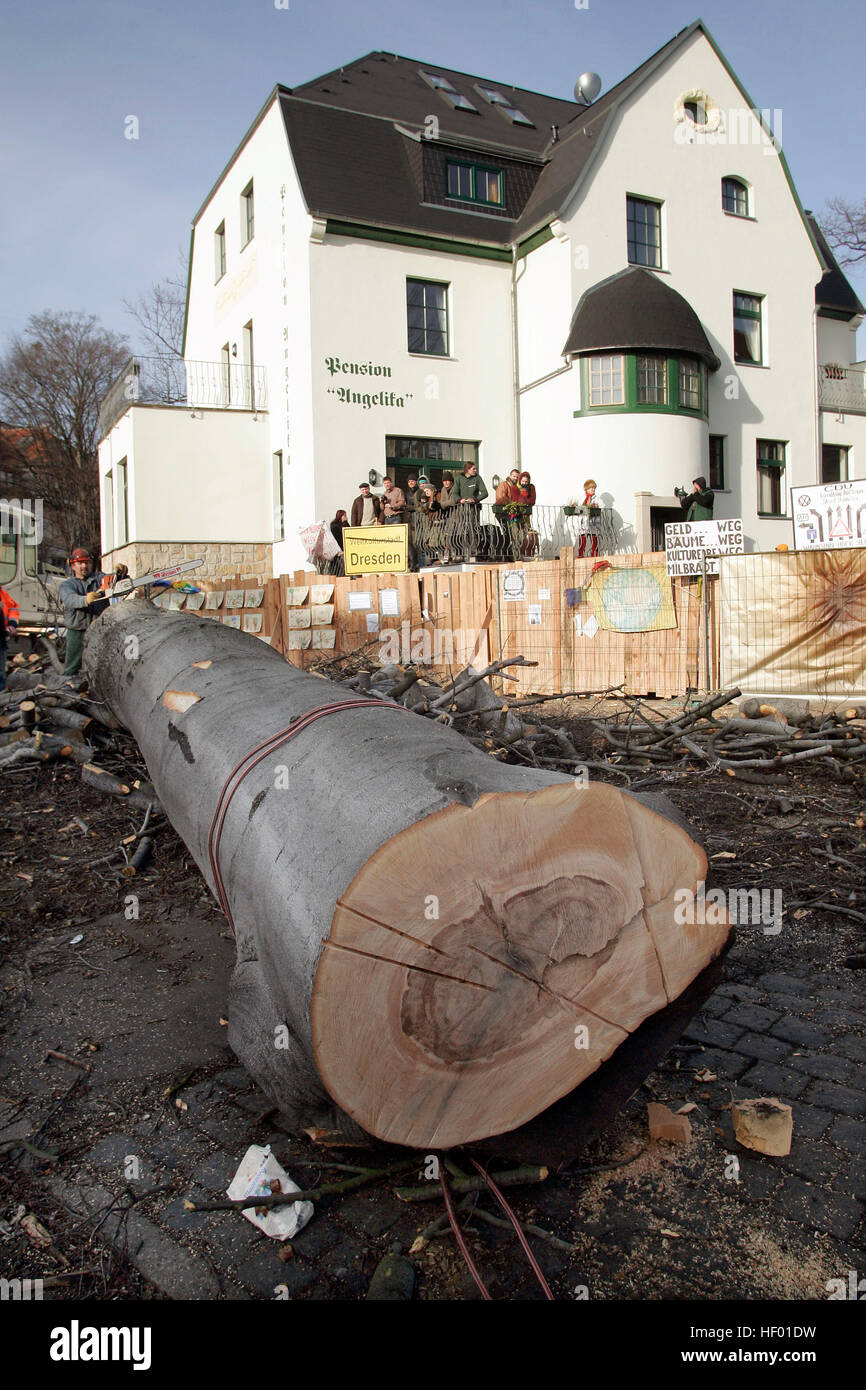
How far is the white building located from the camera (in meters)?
19.5

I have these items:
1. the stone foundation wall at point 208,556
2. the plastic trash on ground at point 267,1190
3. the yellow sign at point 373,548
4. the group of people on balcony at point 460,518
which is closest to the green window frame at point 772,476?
the group of people on balcony at point 460,518

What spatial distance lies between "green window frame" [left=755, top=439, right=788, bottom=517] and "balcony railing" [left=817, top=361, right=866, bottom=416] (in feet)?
11.5

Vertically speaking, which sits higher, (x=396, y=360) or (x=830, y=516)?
(x=396, y=360)

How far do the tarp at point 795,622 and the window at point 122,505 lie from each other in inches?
618

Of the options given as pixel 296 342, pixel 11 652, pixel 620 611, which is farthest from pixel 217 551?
pixel 620 611

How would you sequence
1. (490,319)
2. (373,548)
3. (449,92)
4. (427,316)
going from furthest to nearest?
1. (449,92)
2. (490,319)
3. (427,316)
4. (373,548)

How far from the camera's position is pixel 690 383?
802 inches

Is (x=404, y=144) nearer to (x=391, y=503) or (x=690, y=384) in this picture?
(x=690, y=384)

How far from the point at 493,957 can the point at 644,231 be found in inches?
900

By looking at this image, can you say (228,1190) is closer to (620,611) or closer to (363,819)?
(363,819)

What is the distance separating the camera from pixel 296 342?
19.6 m

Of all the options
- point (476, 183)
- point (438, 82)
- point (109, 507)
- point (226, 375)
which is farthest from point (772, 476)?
point (109, 507)

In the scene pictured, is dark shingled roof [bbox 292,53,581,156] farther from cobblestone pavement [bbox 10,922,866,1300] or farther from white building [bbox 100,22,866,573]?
cobblestone pavement [bbox 10,922,866,1300]
